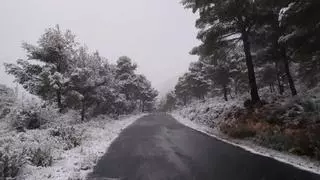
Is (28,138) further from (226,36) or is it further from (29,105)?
(226,36)

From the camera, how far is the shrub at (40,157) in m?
9.68

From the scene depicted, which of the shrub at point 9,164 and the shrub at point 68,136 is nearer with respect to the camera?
the shrub at point 9,164

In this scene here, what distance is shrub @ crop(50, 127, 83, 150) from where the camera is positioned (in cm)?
1395

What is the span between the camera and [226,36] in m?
19.8

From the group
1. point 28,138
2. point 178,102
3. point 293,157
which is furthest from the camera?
point 178,102

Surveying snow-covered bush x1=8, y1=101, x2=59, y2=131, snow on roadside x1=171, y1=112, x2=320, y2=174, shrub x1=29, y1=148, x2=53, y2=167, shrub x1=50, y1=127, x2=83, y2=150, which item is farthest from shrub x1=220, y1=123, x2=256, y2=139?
snow-covered bush x1=8, y1=101, x2=59, y2=131

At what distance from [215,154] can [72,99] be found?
1696 cm

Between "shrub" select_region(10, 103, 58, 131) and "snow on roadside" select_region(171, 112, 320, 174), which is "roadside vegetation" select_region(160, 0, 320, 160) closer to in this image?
"snow on roadside" select_region(171, 112, 320, 174)

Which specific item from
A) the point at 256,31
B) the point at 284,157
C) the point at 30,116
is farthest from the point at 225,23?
the point at 30,116

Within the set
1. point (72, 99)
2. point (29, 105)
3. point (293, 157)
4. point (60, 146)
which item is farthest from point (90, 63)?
point (293, 157)

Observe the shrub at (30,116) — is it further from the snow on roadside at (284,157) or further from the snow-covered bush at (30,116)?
the snow on roadside at (284,157)

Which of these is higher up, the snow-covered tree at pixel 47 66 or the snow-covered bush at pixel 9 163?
the snow-covered tree at pixel 47 66

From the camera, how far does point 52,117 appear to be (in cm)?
1767

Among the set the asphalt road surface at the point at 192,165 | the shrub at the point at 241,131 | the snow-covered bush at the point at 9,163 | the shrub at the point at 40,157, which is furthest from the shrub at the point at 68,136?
the shrub at the point at 241,131
